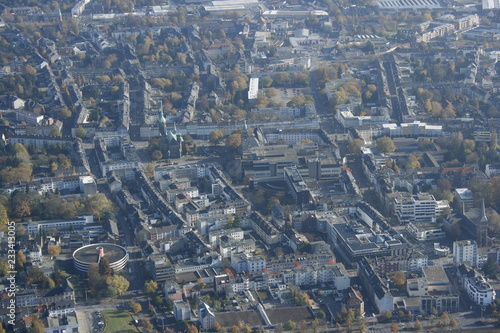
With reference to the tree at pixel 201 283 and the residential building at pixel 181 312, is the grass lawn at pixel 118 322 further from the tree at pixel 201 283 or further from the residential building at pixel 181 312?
the tree at pixel 201 283

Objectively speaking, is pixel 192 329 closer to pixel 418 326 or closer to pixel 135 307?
pixel 135 307

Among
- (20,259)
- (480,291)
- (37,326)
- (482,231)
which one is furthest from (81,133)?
(480,291)

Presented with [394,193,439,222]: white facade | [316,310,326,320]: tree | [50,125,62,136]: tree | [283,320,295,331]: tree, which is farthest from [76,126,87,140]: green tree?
[283,320,295,331]: tree

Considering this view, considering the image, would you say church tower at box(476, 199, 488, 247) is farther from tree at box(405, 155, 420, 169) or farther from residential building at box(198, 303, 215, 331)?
residential building at box(198, 303, 215, 331)

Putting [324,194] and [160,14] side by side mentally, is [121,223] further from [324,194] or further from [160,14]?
[160,14]

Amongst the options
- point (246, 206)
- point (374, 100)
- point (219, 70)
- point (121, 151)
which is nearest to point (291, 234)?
point (246, 206)

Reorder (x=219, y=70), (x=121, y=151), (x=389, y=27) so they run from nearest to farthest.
Result: (x=121, y=151) → (x=219, y=70) → (x=389, y=27)
